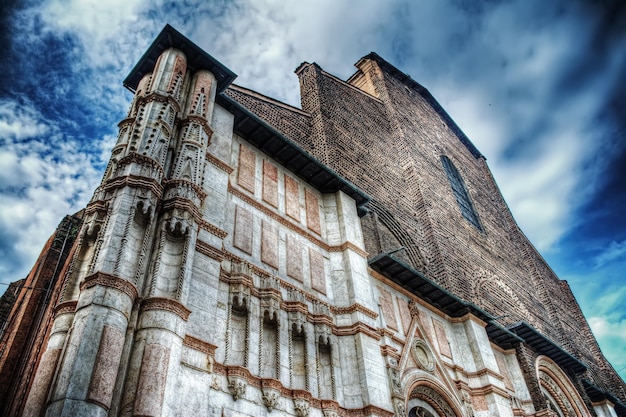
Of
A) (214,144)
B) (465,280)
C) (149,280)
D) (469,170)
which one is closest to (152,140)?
(214,144)

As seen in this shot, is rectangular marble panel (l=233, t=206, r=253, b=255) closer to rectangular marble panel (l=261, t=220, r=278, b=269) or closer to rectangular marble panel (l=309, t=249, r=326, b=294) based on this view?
rectangular marble panel (l=261, t=220, r=278, b=269)

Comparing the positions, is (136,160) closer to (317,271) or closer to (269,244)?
(269,244)

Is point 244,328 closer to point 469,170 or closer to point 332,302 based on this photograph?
point 332,302

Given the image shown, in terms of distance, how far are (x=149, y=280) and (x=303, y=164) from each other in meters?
6.68

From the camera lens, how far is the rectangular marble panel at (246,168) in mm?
12149

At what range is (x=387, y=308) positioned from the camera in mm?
14031

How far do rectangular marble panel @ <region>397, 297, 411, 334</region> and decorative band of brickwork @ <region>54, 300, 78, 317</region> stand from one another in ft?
29.4

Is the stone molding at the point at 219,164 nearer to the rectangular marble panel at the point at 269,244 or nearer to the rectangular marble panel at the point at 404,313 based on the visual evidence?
the rectangular marble panel at the point at 269,244

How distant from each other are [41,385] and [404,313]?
32.7ft

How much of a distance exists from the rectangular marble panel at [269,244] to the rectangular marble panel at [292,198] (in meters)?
1.03

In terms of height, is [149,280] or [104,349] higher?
[149,280]

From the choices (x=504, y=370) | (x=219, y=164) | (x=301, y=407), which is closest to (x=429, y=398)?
(x=504, y=370)

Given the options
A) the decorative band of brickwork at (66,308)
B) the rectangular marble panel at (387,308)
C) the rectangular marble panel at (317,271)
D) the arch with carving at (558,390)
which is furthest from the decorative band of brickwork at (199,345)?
the arch with carving at (558,390)

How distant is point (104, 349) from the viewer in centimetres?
695
